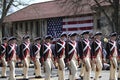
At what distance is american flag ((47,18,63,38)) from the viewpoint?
49916mm

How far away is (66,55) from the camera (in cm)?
1522

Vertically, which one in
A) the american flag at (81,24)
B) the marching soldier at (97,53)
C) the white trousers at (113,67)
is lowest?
the white trousers at (113,67)

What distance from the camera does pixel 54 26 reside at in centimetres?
5178

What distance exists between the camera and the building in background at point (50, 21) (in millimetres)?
45656

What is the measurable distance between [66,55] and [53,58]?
793mm

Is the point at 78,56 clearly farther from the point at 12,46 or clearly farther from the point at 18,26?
the point at 18,26

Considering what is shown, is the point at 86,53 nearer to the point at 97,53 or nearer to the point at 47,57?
the point at 97,53

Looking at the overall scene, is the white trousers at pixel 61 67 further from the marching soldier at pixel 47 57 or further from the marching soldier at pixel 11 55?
the marching soldier at pixel 11 55

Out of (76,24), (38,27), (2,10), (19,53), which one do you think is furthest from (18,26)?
(19,53)

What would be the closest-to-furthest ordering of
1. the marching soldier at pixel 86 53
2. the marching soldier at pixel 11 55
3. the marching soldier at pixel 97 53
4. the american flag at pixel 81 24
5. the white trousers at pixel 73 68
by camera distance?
the white trousers at pixel 73 68, the marching soldier at pixel 86 53, the marching soldier at pixel 97 53, the marching soldier at pixel 11 55, the american flag at pixel 81 24

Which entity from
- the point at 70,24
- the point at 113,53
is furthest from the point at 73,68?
the point at 70,24

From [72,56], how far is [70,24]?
3233cm

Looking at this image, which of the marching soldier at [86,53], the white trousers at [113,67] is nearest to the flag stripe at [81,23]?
the white trousers at [113,67]

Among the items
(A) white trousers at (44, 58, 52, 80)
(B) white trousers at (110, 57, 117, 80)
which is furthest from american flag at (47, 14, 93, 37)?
(A) white trousers at (44, 58, 52, 80)
